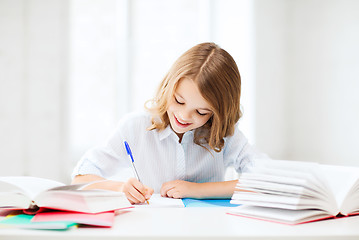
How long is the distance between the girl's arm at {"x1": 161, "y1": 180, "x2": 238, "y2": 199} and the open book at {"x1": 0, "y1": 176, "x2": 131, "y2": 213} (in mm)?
421

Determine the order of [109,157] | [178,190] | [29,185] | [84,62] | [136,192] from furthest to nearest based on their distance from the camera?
[84,62] → [109,157] → [178,190] → [136,192] → [29,185]

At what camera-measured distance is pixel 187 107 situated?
1228 millimetres

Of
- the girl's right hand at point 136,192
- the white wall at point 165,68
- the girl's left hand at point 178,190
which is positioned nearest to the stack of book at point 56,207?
the girl's right hand at point 136,192

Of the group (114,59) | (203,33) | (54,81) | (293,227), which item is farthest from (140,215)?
(203,33)

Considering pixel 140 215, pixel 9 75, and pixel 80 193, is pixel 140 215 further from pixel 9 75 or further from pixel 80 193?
pixel 9 75

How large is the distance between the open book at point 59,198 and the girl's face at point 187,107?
52 centimetres

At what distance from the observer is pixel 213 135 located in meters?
1.37

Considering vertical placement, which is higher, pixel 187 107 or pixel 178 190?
pixel 187 107

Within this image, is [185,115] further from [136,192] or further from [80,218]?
[80,218]

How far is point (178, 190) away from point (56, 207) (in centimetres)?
55

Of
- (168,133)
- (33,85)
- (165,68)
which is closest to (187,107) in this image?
(168,133)

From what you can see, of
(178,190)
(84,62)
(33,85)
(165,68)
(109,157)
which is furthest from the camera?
(165,68)

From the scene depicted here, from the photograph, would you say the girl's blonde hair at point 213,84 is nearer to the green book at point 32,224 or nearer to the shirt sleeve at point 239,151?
the shirt sleeve at point 239,151

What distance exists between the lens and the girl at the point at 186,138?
1225 millimetres
